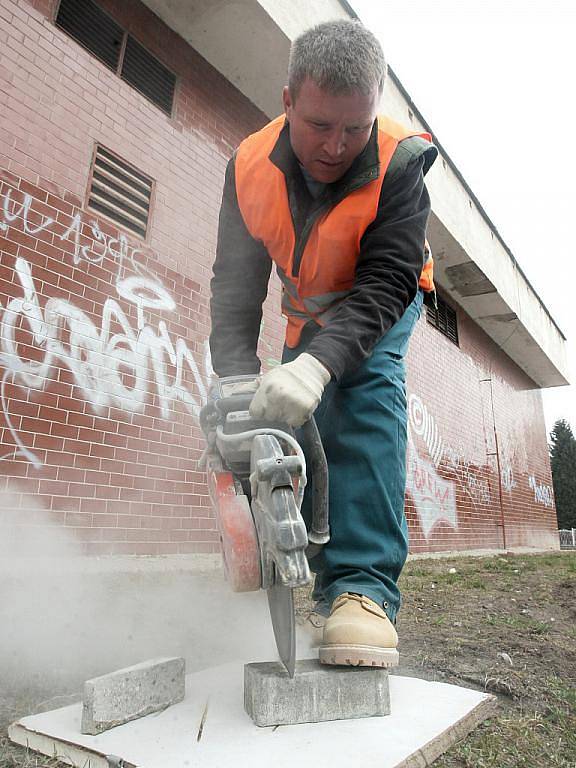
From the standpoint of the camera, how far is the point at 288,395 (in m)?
1.16

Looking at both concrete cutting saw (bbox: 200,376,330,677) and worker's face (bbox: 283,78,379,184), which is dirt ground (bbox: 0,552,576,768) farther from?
worker's face (bbox: 283,78,379,184)

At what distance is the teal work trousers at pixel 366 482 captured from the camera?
4.58 ft

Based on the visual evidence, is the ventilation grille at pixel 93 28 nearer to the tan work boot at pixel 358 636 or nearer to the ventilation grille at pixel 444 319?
the tan work boot at pixel 358 636

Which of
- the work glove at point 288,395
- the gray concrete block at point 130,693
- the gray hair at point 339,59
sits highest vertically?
the gray hair at point 339,59

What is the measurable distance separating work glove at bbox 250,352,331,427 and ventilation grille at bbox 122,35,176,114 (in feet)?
14.1

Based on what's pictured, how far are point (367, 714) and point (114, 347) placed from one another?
10.1 ft

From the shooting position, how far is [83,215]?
3721mm

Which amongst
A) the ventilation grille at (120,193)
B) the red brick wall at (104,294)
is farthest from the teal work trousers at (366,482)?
the ventilation grille at (120,193)

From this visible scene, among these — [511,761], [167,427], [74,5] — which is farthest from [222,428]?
[74,5]

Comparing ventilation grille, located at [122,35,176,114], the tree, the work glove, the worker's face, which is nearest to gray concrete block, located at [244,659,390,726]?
the work glove

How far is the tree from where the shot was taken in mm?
41094

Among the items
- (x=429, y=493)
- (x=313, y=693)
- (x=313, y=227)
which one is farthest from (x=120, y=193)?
(x=429, y=493)

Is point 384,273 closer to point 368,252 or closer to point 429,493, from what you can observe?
point 368,252

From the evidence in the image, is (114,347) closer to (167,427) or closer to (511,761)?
(167,427)
